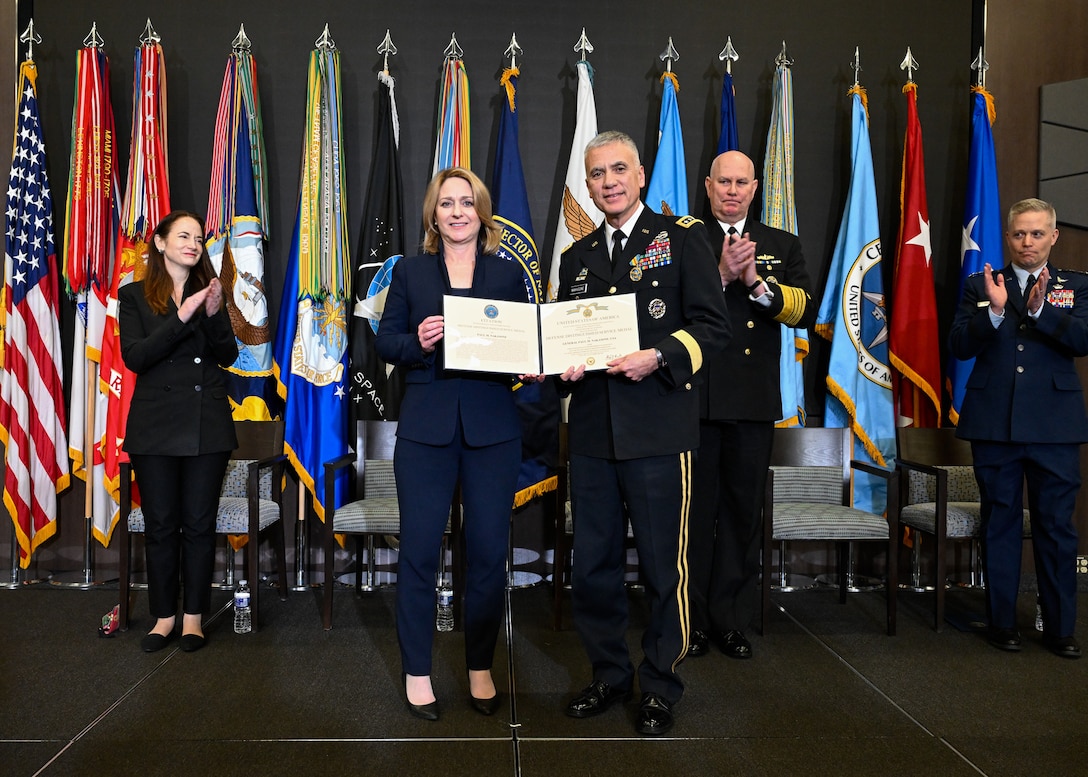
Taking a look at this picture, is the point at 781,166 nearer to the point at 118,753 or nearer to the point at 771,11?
the point at 771,11

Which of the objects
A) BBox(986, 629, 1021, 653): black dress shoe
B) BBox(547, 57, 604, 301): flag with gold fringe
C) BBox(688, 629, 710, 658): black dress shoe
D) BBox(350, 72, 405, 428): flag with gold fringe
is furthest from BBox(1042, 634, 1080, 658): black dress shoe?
BBox(350, 72, 405, 428): flag with gold fringe

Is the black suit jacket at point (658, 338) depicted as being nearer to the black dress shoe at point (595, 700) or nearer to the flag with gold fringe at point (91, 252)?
the black dress shoe at point (595, 700)

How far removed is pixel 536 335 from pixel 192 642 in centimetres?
193

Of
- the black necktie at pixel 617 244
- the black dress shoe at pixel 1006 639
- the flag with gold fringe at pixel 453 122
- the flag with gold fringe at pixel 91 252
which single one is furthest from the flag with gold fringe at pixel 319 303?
the black dress shoe at pixel 1006 639

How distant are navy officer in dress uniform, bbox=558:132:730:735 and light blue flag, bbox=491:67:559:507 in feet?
5.23

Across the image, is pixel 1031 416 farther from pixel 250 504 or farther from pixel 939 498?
pixel 250 504

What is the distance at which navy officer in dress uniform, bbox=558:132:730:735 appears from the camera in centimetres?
241

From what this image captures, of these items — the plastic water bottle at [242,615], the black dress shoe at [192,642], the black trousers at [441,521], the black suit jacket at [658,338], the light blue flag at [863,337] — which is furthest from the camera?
the light blue flag at [863,337]

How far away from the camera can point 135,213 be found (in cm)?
417

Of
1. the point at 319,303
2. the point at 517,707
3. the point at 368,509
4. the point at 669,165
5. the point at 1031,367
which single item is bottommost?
the point at 517,707


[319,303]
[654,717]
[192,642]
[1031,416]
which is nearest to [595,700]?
[654,717]

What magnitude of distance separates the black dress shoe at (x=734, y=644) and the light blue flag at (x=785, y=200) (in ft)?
4.33

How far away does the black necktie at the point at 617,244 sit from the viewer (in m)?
2.52

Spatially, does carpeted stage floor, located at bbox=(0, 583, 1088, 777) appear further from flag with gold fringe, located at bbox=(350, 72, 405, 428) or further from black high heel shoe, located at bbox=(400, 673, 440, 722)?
flag with gold fringe, located at bbox=(350, 72, 405, 428)
